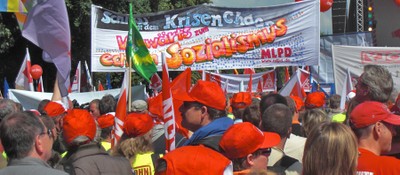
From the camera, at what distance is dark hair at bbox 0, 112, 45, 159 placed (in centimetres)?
350

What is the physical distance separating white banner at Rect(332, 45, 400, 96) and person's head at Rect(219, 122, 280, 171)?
7.67 metres

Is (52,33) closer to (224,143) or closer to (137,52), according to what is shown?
(137,52)

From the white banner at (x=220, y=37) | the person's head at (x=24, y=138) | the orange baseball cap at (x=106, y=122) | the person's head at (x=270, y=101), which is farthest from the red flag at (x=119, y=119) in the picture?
the white banner at (x=220, y=37)

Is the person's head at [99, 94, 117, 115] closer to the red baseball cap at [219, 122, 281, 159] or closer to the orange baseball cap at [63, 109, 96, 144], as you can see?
the orange baseball cap at [63, 109, 96, 144]

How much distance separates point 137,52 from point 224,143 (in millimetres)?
5510

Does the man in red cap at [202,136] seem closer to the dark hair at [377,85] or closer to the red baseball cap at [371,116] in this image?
the red baseball cap at [371,116]

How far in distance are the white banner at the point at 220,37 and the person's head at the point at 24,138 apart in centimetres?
867

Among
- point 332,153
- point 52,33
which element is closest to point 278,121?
point 332,153

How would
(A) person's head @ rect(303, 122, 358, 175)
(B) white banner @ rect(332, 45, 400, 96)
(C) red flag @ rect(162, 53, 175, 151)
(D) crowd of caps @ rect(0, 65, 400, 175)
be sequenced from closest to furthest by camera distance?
(A) person's head @ rect(303, 122, 358, 175) < (D) crowd of caps @ rect(0, 65, 400, 175) < (C) red flag @ rect(162, 53, 175, 151) < (B) white banner @ rect(332, 45, 400, 96)

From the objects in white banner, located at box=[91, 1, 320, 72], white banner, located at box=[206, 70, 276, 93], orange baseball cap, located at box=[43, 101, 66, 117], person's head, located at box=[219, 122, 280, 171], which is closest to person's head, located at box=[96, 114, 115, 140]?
orange baseball cap, located at box=[43, 101, 66, 117]

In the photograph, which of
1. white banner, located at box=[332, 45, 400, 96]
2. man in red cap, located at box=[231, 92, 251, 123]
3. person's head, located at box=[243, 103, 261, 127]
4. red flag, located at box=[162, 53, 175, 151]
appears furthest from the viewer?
white banner, located at box=[332, 45, 400, 96]

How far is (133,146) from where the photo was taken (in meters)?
5.10

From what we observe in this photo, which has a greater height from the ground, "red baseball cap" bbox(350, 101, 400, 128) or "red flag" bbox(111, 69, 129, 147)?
"red baseball cap" bbox(350, 101, 400, 128)

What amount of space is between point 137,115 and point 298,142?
1310 millimetres
